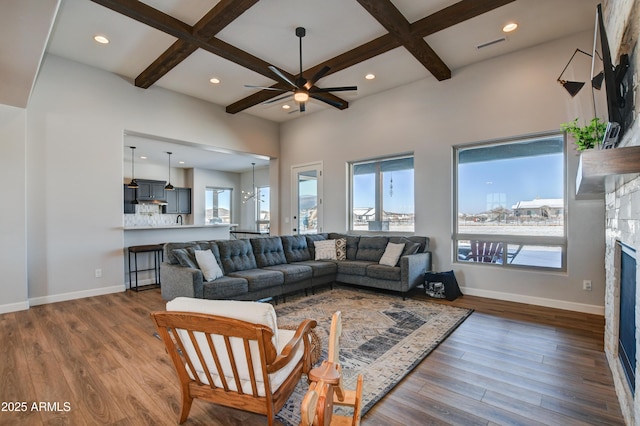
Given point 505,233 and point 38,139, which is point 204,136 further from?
point 505,233

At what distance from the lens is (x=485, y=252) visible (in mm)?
4676

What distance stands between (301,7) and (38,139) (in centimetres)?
401

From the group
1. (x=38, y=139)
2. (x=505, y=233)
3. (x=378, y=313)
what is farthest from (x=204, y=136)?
(x=505, y=233)

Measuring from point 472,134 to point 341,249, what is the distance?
2792 millimetres

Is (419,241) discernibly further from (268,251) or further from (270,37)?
(270,37)

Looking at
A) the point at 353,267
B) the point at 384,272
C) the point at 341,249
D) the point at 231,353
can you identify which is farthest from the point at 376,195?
the point at 231,353

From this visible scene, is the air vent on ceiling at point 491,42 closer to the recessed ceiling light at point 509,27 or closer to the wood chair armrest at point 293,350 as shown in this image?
the recessed ceiling light at point 509,27

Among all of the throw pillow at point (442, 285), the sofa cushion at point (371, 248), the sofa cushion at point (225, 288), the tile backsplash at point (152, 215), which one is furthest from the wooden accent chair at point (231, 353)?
the tile backsplash at point (152, 215)

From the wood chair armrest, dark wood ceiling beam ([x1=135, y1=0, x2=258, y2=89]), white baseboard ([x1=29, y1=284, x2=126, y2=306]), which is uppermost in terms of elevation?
dark wood ceiling beam ([x1=135, y1=0, x2=258, y2=89])

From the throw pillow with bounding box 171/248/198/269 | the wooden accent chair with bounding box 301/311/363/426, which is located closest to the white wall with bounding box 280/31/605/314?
the throw pillow with bounding box 171/248/198/269

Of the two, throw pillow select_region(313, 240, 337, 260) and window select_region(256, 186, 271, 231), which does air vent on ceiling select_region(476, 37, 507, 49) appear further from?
window select_region(256, 186, 271, 231)

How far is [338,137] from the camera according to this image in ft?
20.9

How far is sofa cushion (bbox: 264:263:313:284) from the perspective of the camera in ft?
14.3

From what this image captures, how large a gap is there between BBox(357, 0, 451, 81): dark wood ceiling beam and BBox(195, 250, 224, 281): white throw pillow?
335 cm
